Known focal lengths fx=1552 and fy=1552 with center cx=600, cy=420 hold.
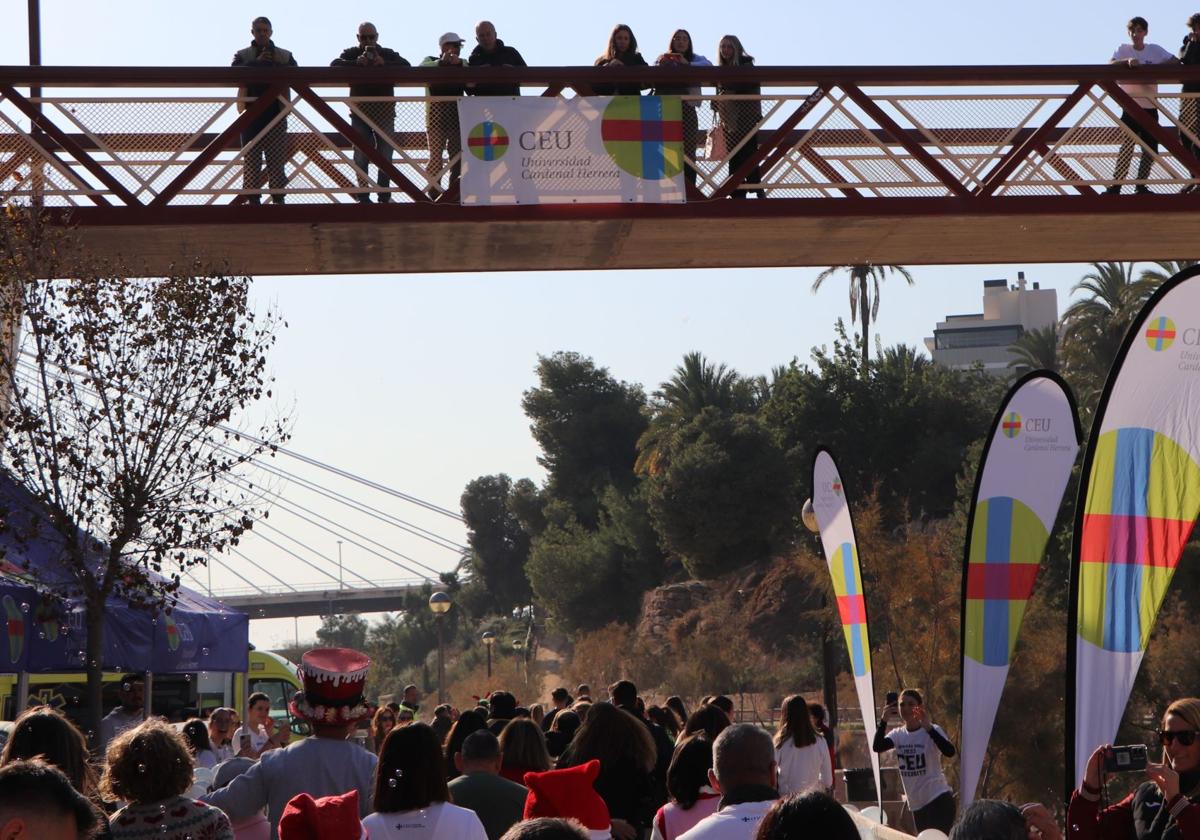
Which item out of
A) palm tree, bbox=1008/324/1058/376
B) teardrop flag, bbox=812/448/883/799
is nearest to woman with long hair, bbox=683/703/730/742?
teardrop flag, bbox=812/448/883/799

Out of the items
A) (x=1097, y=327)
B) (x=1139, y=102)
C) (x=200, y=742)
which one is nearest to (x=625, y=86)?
(x=1139, y=102)

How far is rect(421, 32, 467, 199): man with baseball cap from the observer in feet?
50.4

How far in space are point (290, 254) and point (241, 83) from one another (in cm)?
203

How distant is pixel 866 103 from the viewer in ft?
50.2

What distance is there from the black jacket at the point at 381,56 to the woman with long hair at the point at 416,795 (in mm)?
10446

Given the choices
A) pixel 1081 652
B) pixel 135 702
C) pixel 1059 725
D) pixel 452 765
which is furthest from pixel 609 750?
pixel 1059 725

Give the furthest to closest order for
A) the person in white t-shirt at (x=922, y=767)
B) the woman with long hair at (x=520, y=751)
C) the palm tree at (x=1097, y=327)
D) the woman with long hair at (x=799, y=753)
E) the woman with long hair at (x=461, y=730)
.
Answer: the palm tree at (x=1097, y=327)
the person in white t-shirt at (x=922, y=767)
the woman with long hair at (x=799, y=753)
the woman with long hair at (x=461, y=730)
the woman with long hair at (x=520, y=751)

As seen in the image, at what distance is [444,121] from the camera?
50.9 feet

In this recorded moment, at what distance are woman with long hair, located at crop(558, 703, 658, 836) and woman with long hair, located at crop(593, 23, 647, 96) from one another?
8873mm

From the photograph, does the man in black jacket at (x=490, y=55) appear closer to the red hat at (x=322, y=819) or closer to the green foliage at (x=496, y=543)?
the red hat at (x=322, y=819)

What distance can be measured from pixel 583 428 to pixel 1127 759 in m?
73.4

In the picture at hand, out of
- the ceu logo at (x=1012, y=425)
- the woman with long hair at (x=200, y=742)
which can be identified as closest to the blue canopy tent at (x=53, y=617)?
the woman with long hair at (x=200, y=742)

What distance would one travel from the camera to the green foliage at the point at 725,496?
61.3 metres

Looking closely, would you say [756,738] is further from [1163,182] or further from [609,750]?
[1163,182]
